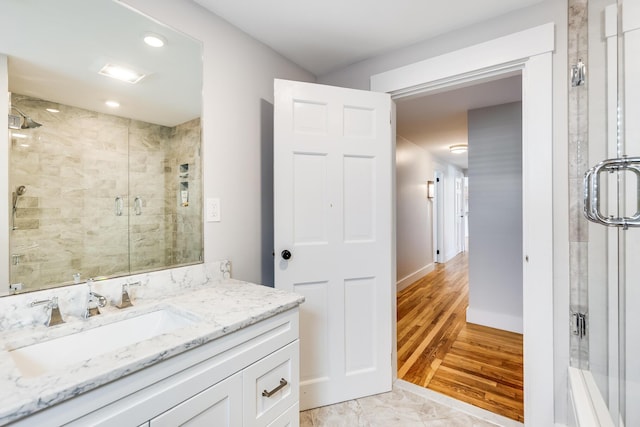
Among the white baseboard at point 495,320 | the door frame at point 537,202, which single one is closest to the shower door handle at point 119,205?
the door frame at point 537,202

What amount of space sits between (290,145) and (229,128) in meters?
0.37

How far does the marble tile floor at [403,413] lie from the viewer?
1679mm

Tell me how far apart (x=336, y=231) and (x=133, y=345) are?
1.22 metres

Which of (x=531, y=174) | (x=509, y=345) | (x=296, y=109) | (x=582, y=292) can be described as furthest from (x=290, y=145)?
(x=509, y=345)

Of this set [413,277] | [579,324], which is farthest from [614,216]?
[413,277]

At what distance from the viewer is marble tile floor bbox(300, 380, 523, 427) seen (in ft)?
5.51

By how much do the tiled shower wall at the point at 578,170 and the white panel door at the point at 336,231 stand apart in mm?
935

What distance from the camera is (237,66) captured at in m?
1.77

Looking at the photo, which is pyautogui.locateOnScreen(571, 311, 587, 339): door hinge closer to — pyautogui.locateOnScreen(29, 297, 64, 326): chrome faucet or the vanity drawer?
the vanity drawer

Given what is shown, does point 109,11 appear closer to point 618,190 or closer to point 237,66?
point 237,66

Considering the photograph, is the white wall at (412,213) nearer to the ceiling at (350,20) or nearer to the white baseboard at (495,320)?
the white baseboard at (495,320)

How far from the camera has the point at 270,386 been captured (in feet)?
3.75

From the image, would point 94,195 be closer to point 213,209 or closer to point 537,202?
point 213,209

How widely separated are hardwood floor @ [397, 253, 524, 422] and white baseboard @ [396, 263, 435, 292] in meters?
0.45
